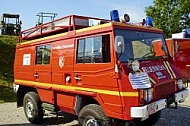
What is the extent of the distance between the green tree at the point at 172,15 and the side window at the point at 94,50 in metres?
22.8

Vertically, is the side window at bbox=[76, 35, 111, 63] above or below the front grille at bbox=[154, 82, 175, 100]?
above

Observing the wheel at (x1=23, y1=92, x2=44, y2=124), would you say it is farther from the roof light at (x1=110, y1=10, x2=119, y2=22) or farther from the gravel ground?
the roof light at (x1=110, y1=10, x2=119, y2=22)

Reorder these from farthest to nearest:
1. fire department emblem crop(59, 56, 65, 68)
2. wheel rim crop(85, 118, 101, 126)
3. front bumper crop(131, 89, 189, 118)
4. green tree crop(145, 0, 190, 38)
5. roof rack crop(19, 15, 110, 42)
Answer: green tree crop(145, 0, 190, 38), roof rack crop(19, 15, 110, 42), fire department emblem crop(59, 56, 65, 68), wheel rim crop(85, 118, 101, 126), front bumper crop(131, 89, 189, 118)

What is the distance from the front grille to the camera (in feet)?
16.8

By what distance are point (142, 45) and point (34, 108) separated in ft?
11.6

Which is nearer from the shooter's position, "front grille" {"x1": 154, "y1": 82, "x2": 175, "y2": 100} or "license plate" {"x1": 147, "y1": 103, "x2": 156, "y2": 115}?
"license plate" {"x1": 147, "y1": 103, "x2": 156, "y2": 115}

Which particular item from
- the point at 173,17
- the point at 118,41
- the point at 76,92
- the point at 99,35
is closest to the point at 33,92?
the point at 76,92

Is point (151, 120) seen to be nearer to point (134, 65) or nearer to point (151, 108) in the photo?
point (151, 108)

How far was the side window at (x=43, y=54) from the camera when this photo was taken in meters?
6.93

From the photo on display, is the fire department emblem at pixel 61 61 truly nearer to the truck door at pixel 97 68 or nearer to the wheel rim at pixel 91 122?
the truck door at pixel 97 68

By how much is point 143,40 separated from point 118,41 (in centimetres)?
110

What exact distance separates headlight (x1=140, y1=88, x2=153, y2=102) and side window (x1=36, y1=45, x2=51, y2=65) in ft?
9.60

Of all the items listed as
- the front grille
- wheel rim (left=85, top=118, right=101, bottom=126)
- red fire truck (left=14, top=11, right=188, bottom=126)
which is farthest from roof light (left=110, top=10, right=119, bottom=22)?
wheel rim (left=85, top=118, right=101, bottom=126)

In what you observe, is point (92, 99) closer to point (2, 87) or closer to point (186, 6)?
point (2, 87)
